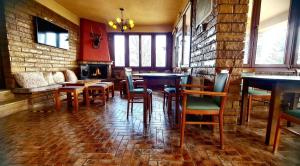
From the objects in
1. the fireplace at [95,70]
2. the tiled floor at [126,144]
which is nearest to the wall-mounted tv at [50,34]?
the fireplace at [95,70]

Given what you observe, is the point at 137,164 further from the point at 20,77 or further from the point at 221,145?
the point at 20,77

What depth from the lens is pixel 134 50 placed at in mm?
6848

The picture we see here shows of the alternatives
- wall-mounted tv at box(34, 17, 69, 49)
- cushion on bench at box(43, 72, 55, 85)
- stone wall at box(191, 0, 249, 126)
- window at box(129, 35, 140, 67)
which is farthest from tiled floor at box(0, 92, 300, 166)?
window at box(129, 35, 140, 67)

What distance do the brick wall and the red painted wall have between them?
3.97 feet

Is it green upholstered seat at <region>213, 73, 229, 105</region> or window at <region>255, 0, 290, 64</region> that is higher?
window at <region>255, 0, 290, 64</region>

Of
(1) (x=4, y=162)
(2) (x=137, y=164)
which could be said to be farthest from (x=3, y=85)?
(2) (x=137, y=164)

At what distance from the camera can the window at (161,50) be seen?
22.2 feet

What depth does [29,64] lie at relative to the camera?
3.61m

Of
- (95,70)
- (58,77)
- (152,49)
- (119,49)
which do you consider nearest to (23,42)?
(58,77)

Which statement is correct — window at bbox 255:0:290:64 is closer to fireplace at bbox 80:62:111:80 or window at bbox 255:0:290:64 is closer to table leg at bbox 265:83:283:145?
table leg at bbox 265:83:283:145

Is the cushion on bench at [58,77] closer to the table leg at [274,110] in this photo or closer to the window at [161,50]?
the window at [161,50]

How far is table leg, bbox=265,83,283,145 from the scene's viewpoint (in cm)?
155

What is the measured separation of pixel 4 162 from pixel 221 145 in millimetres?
2100

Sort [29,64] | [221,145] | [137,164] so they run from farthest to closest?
[29,64] < [221,145] < [137,164]
